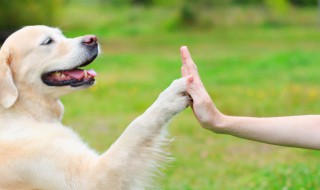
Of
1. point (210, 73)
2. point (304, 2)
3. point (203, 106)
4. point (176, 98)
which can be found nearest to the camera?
point (203, 106)

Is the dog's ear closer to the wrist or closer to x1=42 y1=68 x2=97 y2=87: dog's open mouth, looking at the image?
x1=42 y1=68 x2=97 y2=87: dog's open mouth

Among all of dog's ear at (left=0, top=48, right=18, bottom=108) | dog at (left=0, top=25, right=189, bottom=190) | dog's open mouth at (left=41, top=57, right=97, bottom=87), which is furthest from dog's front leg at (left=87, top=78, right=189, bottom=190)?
dog's ear at (left=0, top=48, right=18, bottom=108)

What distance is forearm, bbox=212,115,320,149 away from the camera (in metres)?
4.17

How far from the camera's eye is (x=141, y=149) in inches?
166

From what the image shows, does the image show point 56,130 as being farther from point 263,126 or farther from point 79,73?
point 263,126

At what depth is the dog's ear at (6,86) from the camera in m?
4.49

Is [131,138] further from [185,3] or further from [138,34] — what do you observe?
[185,3]

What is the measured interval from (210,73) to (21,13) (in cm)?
1305

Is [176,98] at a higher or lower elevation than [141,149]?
higher

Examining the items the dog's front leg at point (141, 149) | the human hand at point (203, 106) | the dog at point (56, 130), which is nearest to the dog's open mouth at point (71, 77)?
the dog at point (56, 130)

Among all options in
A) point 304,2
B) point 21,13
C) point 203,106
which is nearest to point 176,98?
point 203,106

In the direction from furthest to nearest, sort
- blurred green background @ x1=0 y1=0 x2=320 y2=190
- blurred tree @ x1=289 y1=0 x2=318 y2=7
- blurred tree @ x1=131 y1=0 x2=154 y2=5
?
blurred tree @ x1=131 y1=0 x2=154 y2=5 → blurred tree @ x1=289 y1=0 x2=318 y2=7 → blurred green background @ x1=0 y1=0 x2=320 y2=190

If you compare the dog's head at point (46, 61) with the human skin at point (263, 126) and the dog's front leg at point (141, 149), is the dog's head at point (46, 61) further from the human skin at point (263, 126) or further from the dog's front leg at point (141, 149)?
the human skin at point (263, 126)

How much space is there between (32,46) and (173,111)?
1.23 meters
